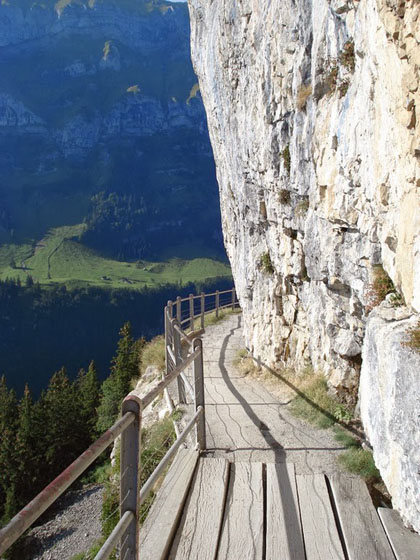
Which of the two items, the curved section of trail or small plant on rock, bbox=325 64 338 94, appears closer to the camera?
the curved section of trail

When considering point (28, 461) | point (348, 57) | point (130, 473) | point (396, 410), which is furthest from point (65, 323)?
point (130, 473)

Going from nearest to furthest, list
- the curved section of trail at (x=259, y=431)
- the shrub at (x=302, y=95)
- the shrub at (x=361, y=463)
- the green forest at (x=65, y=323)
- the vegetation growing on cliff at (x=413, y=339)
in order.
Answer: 1. the vegetation growing on cliff at (x=413, y=339)
2. the shrub at (x=361, y=463)
3. the curved section of trail at (x=259, y=431)
4. the shrub at (x=302, y=95)
5. the green forest at (x=65, y=323)

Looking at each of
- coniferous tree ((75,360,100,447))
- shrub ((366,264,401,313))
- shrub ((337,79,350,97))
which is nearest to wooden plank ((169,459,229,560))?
shrub ((366,264,401,313))

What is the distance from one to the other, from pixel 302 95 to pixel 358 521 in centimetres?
849

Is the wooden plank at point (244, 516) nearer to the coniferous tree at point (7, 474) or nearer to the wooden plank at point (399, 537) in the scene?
the wooden plank at point (399, 537)

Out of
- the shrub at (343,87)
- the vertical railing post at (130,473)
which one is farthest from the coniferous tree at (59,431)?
the vertical railing post at (130,473)

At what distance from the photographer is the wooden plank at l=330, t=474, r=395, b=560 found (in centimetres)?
428

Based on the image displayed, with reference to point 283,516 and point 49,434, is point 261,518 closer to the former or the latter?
point 283,516

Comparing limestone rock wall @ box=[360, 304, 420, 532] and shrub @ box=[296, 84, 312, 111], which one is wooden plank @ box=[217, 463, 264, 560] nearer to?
limestone rock wall @ box=[360, 304, 420, 532]

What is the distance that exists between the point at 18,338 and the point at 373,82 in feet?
473

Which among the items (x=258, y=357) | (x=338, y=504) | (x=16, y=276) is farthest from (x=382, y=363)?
(x=16, y=276)

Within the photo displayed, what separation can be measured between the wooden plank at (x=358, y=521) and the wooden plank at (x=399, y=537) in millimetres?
57

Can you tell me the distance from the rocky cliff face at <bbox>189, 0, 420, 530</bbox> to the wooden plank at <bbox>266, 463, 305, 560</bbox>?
1053 mm

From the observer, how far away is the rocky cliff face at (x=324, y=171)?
5.25 meters
